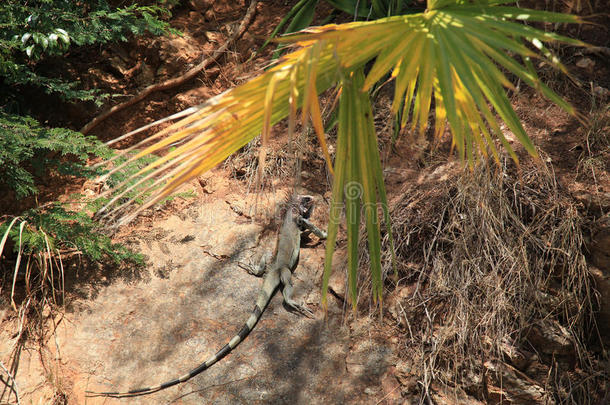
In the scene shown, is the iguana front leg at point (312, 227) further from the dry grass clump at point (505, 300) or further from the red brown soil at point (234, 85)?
the dry grass clump at point (505, 300)

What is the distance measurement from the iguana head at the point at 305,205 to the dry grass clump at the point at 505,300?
1259 mm

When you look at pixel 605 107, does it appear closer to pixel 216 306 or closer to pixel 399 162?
pixel 399 162

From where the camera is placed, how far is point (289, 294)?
151 inches

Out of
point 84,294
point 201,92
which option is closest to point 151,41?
point 201,92

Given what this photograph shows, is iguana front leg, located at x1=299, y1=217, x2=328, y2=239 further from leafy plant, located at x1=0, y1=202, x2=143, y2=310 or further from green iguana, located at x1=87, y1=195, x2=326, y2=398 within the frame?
leafy plant, located at x1=0, y1=202, x2=143, y2=310

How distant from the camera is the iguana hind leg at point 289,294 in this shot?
3.70 meters

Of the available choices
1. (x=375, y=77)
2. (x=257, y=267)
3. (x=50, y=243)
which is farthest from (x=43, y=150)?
(x=375, y=77)

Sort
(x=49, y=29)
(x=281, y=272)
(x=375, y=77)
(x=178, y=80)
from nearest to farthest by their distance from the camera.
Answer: (x=375, y=77), (x=49, y=29), (x=281, y=272), (x=178, y=80)

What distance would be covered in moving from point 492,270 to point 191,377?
85.4 inches

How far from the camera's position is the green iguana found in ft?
10.9

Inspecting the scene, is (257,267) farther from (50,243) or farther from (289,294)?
(50,243)

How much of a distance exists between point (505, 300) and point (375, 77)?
213 centimetres

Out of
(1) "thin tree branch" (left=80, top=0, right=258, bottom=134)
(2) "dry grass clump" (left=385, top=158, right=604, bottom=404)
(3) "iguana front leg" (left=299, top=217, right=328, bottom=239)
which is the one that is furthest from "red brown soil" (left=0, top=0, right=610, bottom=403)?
(3) "iguana front leg" (left=299, top=217, right=328, bottom=239)

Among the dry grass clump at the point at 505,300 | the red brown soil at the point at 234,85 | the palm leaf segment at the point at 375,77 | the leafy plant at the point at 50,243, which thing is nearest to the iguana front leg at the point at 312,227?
the red brown soil at the point at 234,85
